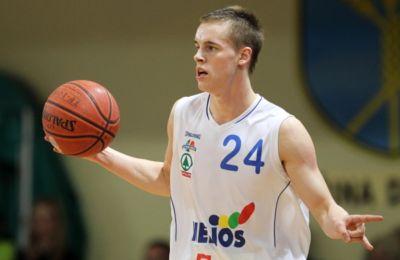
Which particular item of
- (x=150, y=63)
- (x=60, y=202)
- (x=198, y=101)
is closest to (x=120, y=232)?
(x=60, y=202)

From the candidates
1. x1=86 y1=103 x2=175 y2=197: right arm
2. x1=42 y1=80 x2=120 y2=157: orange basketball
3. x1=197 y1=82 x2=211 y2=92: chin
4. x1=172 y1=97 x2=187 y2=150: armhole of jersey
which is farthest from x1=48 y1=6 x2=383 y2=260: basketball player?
x1=42 y1=80 x2=120 y2=157: orange basketball

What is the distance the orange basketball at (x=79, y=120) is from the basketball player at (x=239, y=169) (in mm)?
410

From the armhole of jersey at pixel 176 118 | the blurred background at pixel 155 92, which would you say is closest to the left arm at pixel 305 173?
the armhole of jersey at pixel 176 118

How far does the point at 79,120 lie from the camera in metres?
4.40

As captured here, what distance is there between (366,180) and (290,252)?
3.21 m

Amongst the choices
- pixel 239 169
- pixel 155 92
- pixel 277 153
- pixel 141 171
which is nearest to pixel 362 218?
pixel 277 153

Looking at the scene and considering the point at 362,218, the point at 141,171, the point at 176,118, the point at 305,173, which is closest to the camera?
the point at 362,218

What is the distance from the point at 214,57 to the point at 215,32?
0.12 meters

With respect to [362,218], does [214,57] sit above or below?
above

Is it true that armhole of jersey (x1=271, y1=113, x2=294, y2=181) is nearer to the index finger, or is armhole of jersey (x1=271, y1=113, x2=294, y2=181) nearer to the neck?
the neck

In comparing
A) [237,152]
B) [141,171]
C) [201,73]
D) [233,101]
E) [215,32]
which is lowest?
[141,171]

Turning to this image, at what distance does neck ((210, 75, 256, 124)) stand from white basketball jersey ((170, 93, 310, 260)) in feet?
0.10

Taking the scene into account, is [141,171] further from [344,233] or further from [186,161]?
[344,233]

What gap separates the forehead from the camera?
4273 millimetres
